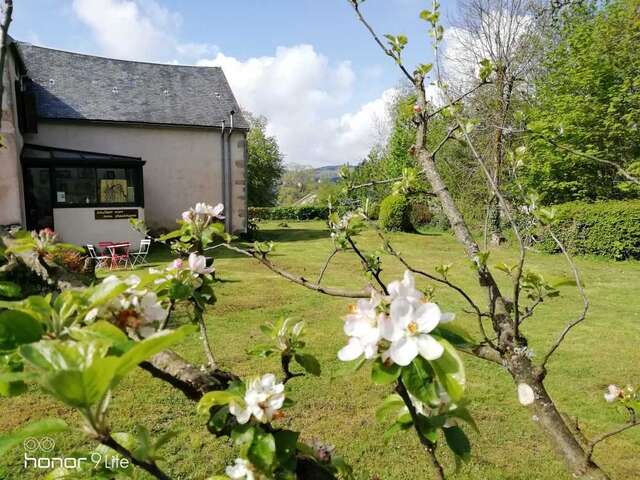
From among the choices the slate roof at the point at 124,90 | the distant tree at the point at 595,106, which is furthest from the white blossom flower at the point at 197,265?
the slate roof at the point at 124,90

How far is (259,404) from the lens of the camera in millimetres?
896

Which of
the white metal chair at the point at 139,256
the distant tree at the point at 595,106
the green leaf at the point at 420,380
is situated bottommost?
the white metal chair at the point at 139,256

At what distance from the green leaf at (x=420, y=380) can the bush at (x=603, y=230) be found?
1357 centimetres

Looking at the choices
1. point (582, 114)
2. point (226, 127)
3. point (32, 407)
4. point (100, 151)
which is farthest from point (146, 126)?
point (582, 114)

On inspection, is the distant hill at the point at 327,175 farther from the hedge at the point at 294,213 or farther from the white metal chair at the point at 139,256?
the white metal chair at the point at 139,256

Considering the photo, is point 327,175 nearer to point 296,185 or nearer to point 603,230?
point 296,185

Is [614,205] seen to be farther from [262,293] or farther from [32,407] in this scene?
[32,407]

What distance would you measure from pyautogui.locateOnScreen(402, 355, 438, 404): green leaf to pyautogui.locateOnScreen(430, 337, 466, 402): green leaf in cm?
2

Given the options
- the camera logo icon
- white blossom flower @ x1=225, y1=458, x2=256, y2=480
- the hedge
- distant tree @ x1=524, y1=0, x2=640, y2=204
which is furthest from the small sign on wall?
the hedge

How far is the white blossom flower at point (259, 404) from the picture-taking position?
0.87 m

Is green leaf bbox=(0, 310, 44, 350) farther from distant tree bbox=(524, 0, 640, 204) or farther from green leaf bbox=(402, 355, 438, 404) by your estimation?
distant tree bbox=(524, 0, 640, 204)

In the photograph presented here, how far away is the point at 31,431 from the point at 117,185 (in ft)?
51.3

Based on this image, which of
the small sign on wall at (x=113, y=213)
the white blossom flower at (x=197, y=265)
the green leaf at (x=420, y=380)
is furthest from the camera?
the small sign on wall at (x=113, y=213)

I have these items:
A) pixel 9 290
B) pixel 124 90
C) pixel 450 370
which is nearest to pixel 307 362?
pixel 450 370
